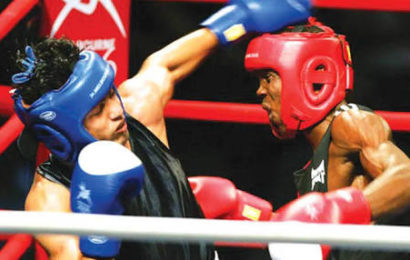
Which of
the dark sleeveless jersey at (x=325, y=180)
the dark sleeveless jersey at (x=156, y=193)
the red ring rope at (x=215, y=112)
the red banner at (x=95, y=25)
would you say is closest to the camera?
the dark sleeveless jersey at (x=156, y=193)

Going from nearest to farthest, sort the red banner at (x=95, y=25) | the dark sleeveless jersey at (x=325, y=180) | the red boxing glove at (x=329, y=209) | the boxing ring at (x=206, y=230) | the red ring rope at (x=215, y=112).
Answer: the boxing ring at (x=206, y=230) < the red boxing glove at (x=329, y=209) < the dark sleeveless jersey at (x=325, y=180) < the red banner at (x=95, y=25) < the red ring rope at (x=215, y=112)

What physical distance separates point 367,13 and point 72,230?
172 centimetres

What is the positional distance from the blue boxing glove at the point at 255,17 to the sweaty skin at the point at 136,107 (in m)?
0.03

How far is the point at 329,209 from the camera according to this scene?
1.75 meters

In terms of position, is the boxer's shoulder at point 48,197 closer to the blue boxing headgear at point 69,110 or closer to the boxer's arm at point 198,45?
the blue boxing headgear at point 69,110

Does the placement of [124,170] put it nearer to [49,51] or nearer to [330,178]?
[49,51]

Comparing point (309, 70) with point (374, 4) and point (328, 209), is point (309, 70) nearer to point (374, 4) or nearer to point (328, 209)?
point (374, 4)

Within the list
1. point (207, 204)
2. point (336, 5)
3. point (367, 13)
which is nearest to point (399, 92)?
point (367, 13)

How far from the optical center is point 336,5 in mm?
2393

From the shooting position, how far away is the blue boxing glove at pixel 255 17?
232cm

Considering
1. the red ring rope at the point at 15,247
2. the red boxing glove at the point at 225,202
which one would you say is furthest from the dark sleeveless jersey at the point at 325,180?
the red ring rope at the point at 15,247

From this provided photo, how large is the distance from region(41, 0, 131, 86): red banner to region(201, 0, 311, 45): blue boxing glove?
0.72 feet

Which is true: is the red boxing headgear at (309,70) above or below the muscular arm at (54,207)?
above

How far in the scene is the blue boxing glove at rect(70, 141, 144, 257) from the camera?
1.76 m
